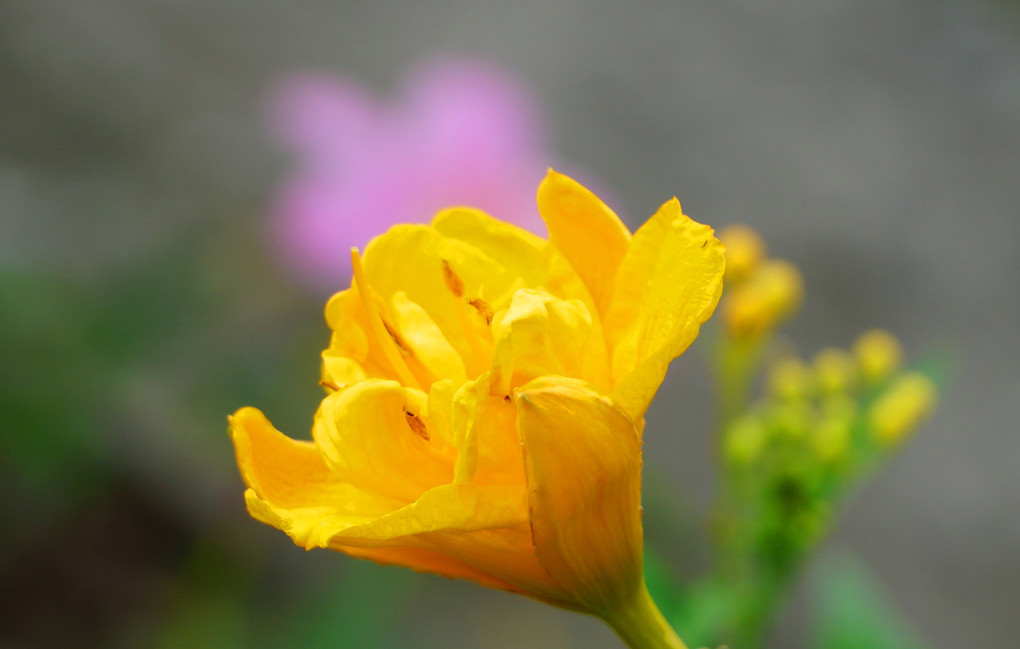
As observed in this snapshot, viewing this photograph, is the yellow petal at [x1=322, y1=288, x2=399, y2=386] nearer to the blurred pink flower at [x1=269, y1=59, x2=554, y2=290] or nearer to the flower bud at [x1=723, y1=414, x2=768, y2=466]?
the flower bud at [x1=723, y1=414, x2=768, y2=466]

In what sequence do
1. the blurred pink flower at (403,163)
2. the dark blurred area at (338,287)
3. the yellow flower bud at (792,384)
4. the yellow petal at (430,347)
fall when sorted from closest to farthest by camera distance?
the yellow petal at (430,347) < the yellow flower bud at (792,384) < the blurred pink flower at (403,163) < the dark blurred area at (338,287)

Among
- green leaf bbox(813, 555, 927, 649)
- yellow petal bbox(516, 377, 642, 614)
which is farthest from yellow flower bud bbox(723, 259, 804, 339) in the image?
yellow petal bbox(516, 377, 642, 614)

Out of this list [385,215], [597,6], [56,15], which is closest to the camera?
[385,215]

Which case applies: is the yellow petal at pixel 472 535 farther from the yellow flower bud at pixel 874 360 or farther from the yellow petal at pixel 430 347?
the yellow flower bud at pixel 874 360

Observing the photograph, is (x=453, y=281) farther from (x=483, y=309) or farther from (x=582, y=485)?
(x=582, y=485)

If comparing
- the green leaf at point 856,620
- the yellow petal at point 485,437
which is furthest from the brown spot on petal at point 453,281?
the green leaf at point 856,620

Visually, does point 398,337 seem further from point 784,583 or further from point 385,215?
point 385,215

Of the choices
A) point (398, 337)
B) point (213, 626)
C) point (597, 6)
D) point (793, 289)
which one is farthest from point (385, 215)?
point (597, 6)
